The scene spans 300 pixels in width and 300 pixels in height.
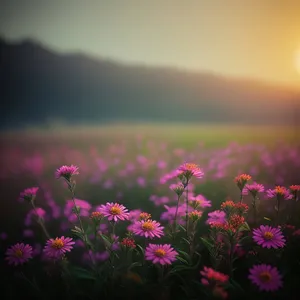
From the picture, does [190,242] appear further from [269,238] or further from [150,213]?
[150,213]

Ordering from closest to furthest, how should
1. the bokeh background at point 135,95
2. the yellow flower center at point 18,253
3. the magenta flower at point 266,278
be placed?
1. the magenta flower at point 266,278
2. the yellow flower center at point 18,253
3. the bokeh background at point 135,95

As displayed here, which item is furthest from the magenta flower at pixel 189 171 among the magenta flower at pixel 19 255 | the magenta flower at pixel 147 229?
the magenta flower at pixel 19 255

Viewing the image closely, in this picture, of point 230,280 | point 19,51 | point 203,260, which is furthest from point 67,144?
point 230,280

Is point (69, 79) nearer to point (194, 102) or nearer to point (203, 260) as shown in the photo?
point (194, 102)

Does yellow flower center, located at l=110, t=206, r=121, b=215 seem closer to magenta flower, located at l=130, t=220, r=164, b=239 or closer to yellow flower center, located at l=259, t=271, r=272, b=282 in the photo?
magenta flower, located at l=130, t=220, r=164, b=239

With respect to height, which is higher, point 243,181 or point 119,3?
point 119,3

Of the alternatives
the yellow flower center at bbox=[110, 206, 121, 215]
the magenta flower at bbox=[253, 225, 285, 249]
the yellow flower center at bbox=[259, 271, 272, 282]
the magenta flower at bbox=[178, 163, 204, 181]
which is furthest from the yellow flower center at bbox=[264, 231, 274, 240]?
the yellow flower center at bbox=[110, 206, 121, 215]

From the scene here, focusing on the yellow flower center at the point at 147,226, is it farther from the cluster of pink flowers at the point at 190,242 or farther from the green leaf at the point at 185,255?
the green leaf at the point at 185,255

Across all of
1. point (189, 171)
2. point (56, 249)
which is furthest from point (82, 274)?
point (189, 171)
